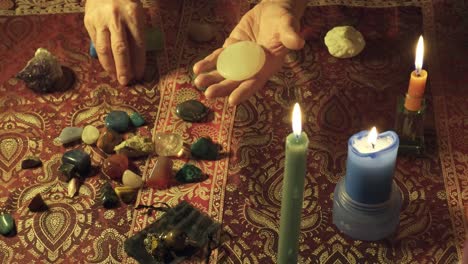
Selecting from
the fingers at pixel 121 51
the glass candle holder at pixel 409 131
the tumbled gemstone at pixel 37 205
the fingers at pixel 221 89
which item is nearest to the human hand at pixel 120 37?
the fingers at pixel 121 51

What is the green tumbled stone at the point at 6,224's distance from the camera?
3.56ft

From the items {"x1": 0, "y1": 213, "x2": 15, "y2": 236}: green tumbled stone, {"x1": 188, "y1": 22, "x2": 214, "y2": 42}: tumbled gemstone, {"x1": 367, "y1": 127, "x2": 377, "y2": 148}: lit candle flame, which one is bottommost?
{"x1": 0, "y1": 213, "x2": 15, "y2": 236}: green tumbled stone

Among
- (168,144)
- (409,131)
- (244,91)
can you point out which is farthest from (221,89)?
(409,131)

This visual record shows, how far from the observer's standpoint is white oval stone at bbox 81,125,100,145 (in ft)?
4.03

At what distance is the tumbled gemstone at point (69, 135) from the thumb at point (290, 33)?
0.42 meters

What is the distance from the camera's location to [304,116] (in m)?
1.27

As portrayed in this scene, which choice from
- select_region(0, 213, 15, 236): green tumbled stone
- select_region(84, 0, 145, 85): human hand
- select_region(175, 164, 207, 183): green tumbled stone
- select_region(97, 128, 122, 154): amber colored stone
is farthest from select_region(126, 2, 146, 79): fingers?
select_region(0, 213, 15, 236): green tumbled stone

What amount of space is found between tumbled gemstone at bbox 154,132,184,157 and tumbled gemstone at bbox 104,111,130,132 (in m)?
0.08

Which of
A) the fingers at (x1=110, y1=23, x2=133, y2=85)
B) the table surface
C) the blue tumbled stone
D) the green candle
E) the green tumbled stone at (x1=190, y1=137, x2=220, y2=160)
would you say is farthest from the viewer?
the blue tumbled stone

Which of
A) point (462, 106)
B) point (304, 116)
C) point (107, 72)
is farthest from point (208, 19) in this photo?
point (462, 106)

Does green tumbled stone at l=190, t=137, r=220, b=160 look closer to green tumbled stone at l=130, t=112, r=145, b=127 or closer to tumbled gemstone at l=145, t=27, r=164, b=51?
green tumbled stone at l=130, t=112, r=145, b=127

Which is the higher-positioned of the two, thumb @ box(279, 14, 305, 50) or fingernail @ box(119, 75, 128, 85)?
thumb @ box(279, 14, 305, 50)

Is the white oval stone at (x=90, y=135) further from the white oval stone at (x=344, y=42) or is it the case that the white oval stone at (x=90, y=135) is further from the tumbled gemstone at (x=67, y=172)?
the white oval stone at (x=344, y=42)

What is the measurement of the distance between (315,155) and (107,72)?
49 centimetres
